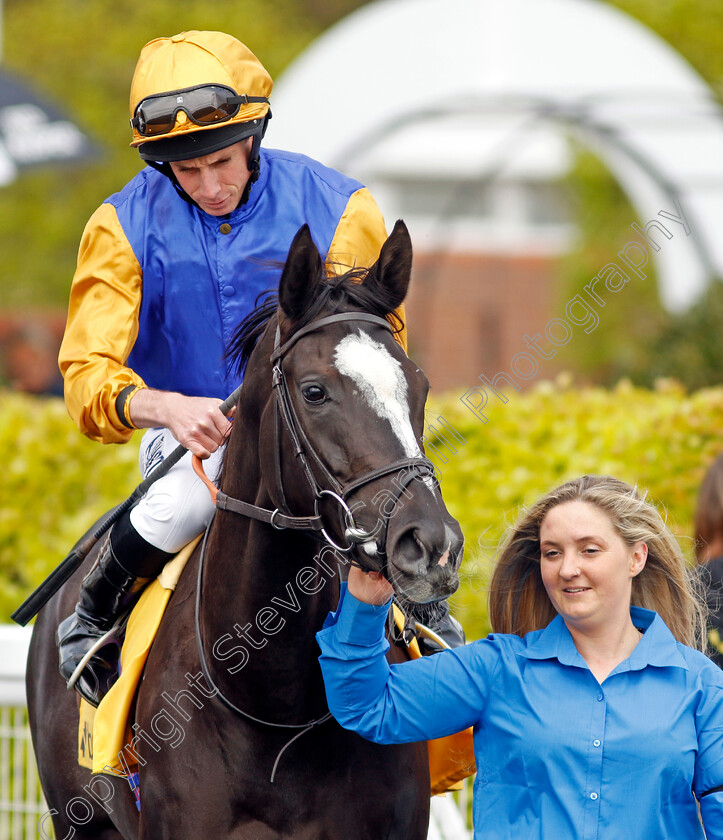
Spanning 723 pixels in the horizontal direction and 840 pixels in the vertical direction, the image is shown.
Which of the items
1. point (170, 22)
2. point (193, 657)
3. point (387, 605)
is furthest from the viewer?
point (170, 22)

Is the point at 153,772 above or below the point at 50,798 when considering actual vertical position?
above

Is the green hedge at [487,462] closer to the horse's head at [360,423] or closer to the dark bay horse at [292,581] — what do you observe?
the dark bay horse at [292,581]

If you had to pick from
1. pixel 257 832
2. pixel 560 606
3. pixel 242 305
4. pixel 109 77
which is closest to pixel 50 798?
pixel 257 832

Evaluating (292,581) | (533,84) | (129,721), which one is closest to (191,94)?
(292,581)

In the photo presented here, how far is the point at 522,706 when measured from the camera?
2.31m

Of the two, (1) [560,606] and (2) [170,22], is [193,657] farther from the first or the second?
(2) [170,22]

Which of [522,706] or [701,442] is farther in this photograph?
[701,442]

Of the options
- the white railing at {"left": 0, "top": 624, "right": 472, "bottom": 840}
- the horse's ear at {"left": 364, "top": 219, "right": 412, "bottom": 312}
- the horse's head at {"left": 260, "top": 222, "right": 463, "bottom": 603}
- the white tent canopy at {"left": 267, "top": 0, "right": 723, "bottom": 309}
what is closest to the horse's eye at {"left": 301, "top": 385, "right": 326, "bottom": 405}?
the horse's head at {"left": 260, "top": 222, "right": 463, "bottom": 603}

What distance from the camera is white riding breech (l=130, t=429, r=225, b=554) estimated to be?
2773 millimetres

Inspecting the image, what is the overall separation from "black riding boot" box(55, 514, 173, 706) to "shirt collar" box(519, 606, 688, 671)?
97cm

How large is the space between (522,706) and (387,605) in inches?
13.7

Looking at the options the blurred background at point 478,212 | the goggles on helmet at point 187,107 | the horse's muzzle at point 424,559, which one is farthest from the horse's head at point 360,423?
the blurred background at point 478,212

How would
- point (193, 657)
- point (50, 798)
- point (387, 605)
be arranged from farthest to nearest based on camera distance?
point (50, 798) → point (193, 657) → point (387, 605)

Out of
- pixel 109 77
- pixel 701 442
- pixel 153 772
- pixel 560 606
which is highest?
pixel 109 77
